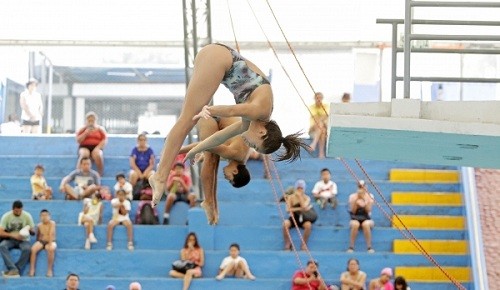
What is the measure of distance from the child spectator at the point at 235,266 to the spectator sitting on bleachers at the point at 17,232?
98.5 inches

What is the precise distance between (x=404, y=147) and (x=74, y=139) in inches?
410

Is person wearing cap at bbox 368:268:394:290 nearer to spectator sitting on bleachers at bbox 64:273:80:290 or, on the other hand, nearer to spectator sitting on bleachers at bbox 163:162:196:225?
spectator sitting on bleachers at bbox 163:162:196:225

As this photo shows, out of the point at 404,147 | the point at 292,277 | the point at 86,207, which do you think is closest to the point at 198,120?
the point at 404,147

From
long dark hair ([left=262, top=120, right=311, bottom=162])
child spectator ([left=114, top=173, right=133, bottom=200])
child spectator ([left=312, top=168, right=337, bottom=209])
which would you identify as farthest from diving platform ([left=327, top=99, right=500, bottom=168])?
child spectator ([left=114, top=173, right=133, bottom=200])

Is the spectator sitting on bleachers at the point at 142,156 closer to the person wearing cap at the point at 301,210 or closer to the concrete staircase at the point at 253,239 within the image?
the concrete staircase at the point at 253,239

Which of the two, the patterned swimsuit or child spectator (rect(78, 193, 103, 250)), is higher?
the patterned swimsuit

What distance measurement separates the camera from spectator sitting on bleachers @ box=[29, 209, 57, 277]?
1770 cm

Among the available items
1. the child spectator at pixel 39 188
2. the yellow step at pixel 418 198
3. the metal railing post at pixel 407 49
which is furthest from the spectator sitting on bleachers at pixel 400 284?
the metal railing post at pixel 407 49

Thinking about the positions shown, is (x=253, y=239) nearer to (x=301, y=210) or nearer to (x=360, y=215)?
(x=301, y=210)

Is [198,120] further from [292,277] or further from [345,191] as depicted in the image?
[345,191]

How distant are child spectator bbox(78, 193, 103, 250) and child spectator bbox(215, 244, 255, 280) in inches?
77.8

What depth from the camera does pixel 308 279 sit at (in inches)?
656

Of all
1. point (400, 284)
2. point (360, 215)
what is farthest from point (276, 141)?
point (360, 215)

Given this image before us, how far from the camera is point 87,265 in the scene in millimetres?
18062
